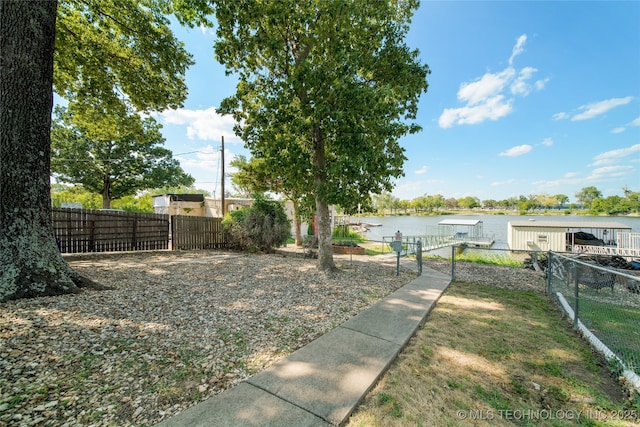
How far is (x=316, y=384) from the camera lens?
7.58 feet

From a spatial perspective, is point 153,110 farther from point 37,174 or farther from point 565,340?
point 565,340

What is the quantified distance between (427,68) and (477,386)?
7.38 metres

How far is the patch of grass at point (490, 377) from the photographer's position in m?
2.11

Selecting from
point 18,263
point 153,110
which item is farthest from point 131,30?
point 18,263

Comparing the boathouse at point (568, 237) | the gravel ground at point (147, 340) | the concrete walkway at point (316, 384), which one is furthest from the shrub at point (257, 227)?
the boathouse at point (568, 237)

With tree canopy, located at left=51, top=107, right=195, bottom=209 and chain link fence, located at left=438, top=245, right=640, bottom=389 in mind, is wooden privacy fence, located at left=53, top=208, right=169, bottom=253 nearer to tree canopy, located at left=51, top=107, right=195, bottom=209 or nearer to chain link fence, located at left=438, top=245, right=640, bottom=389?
tree canopy, located at left=51, top=107, right=195, bottom=209

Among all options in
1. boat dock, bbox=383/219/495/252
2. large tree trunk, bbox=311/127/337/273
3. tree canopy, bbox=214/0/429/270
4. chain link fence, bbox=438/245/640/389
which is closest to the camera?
chain link fence, bbox=438/245/640/389

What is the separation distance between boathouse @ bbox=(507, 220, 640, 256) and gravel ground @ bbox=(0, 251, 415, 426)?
20.3 meters

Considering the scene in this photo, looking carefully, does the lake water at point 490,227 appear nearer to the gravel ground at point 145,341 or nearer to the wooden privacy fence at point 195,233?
the wooden privacy fence at point 195,233

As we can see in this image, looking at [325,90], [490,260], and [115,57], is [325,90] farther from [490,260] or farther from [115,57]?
[490,260]

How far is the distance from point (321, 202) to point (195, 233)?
701 cm

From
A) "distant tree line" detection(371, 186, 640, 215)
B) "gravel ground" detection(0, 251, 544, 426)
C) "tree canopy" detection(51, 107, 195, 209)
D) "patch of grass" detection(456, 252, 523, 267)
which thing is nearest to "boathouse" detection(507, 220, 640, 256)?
"patch of grass" detection(456, 252, 523, 267)

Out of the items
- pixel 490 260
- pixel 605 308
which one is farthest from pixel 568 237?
pixel 605 308

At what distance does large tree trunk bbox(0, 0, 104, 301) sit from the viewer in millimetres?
3808
